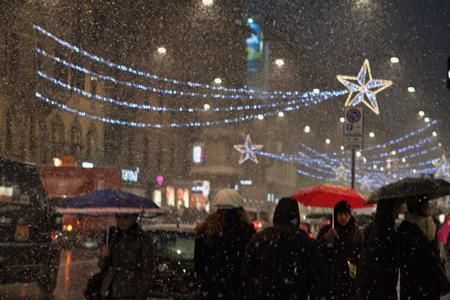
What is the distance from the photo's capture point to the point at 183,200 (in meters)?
67.0

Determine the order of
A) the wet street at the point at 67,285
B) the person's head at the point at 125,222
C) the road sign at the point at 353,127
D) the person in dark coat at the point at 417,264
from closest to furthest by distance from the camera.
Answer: the person in dark coat at the point at 417,264 → the person's head at the point at 125,222 → the wet street at the point at 67,285 → the road sign at the point at 353,127

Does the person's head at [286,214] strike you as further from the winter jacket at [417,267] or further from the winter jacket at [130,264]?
the winter jacket at [130,264]

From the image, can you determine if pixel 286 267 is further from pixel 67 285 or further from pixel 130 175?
pixel 130 175

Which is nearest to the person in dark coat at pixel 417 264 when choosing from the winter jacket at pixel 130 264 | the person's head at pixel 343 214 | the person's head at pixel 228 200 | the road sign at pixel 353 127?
the person's head at pixel 228 200

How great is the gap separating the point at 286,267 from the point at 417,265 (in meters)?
1.27

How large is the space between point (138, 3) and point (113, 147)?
8.64 m

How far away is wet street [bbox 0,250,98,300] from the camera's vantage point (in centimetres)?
1577

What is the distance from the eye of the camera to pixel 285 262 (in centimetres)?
633

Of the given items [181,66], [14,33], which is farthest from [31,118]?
[181,66]

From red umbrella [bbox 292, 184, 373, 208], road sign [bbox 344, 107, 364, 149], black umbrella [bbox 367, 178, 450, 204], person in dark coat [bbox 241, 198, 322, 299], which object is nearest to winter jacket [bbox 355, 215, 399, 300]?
black umbrella [bbox 367, 178, 450, 204]

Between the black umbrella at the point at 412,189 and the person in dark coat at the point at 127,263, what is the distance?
6.94 ft

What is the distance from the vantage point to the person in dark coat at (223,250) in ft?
25.5

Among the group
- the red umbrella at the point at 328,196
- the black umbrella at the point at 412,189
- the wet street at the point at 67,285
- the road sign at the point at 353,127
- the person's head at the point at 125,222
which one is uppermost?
the road sign at the point at 353,127

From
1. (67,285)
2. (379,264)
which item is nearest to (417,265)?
(379,264)
